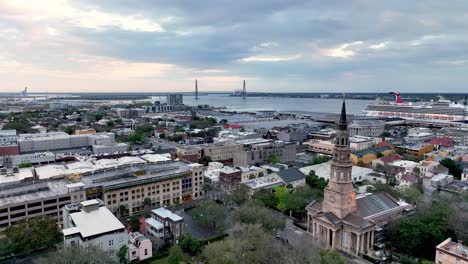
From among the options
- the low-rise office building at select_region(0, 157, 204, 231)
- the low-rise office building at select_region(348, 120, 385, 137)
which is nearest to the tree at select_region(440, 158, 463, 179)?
the low-rise office building at select_region(0, 157, 204, 231)

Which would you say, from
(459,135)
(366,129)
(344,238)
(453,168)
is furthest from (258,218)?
(366,129)

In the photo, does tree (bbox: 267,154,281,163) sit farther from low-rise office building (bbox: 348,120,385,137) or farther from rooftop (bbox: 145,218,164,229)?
low-rise office building (bbox: 348,120,385,137)

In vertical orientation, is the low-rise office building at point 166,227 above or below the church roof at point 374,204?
below

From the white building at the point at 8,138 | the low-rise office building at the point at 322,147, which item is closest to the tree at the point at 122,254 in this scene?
the low-rise office building at the point at 322,147

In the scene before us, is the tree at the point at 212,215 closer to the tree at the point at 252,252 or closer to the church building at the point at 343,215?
the tree at the point at 252,252

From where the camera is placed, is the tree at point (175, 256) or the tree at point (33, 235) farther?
the tree at point (33, 235)

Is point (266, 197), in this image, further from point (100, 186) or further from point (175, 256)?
point (100, 186)

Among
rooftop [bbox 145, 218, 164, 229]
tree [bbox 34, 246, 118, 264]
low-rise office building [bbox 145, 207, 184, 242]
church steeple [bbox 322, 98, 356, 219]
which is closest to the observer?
tree [bbox 34, 246, 118, 264]
